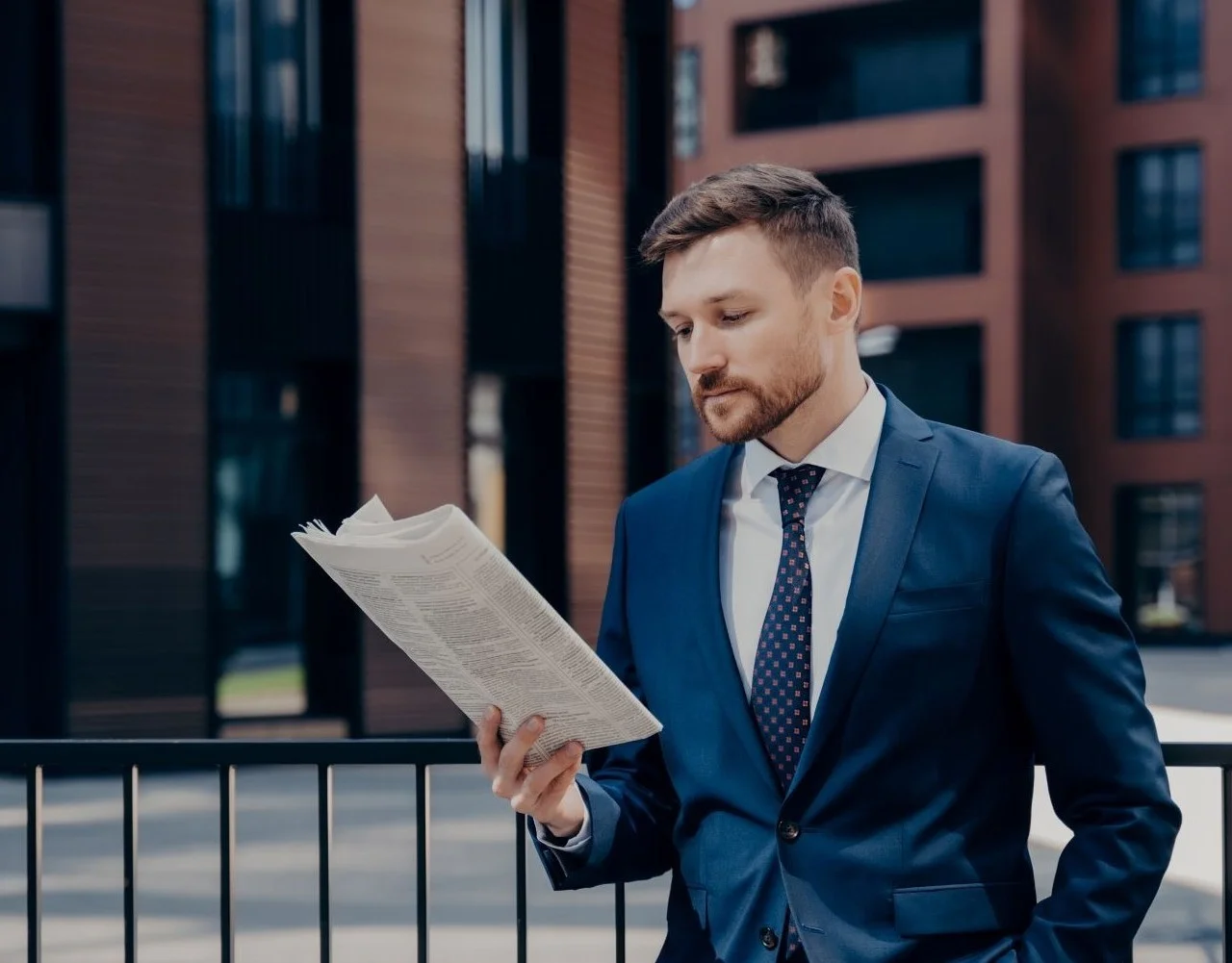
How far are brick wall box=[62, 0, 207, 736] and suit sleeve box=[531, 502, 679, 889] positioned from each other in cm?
1095

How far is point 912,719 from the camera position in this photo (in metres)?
2.15

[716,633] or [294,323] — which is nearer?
[716,633]

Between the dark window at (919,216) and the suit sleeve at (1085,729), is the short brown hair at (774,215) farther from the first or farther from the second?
the dark window at (919,216)

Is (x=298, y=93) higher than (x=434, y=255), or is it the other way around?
(x=298, y=93)

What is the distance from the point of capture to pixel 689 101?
38000 millimetres

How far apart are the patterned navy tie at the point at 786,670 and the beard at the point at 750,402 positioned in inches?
8.0

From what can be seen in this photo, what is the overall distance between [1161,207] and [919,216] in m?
5.89

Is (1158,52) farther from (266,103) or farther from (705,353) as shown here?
(705,353)

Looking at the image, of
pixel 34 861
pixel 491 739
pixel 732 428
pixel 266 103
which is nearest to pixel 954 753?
pixel 732 428

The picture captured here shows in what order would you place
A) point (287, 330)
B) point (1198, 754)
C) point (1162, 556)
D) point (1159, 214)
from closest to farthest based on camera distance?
point (1198, 754), point (287, 330), point (1162, 556), point (1159, 214)

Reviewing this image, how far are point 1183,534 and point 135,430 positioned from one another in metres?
28.8

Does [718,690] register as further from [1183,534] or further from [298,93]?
[1183,534]

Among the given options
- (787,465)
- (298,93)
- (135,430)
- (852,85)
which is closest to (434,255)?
(298,93)

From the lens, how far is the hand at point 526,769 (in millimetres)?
2168
